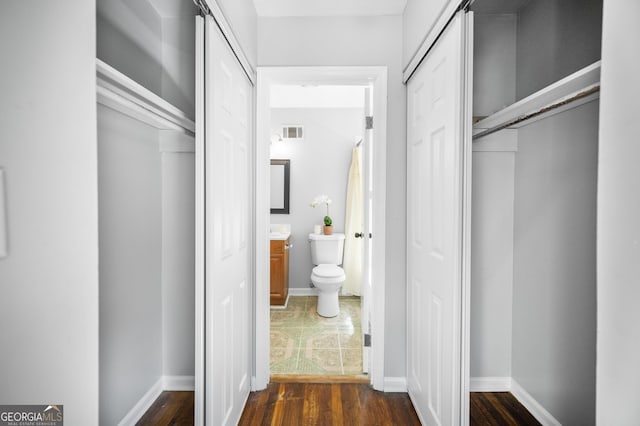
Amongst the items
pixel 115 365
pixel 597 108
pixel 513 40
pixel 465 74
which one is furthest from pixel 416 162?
pixel 115 365

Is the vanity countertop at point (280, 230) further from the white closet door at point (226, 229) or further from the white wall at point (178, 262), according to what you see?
the white wall at point (178, 262)

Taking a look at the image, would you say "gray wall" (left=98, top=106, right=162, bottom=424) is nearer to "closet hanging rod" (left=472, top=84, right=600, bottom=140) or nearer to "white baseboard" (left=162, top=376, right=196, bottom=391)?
"white baseboard" (left=162, top=376, right=196, bottom=391)

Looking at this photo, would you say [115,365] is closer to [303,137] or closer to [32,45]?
[32,45]

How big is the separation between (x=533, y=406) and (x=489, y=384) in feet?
0.87

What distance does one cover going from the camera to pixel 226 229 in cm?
157

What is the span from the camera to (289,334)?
10.5 ft

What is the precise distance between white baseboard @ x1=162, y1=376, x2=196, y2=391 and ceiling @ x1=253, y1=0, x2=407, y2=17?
220 cm

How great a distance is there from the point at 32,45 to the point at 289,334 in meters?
3.07

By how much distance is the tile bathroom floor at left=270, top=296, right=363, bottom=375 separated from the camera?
2.55m

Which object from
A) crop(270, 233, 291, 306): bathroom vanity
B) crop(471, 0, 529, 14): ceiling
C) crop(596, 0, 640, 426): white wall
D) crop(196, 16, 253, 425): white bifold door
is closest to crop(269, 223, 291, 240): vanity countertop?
crop(270, 233, 291, 306): bathroom vanity

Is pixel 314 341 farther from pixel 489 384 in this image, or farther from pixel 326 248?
pixel 489 384

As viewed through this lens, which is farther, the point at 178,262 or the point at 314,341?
the point at 314,341

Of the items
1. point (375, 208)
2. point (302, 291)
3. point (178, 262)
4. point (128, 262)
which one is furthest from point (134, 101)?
point (302, 291)

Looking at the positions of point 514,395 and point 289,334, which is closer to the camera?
point 514,395
